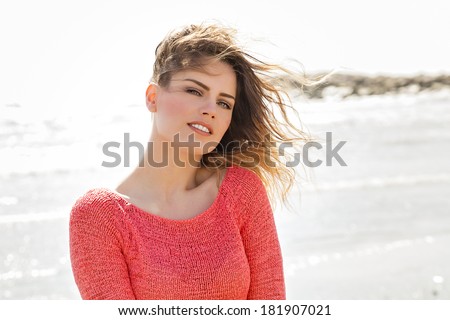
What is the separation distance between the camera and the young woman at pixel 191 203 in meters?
2.83

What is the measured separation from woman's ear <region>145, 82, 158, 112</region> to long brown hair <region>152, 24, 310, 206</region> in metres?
0.03

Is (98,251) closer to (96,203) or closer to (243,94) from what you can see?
(96,203)

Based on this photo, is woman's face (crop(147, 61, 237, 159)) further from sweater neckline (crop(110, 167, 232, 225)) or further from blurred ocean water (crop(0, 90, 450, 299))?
blurred ocean water (crop(0, 90, 450, 299))

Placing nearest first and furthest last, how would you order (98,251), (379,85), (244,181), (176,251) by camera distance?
(98,251)
(176,251)
(244,181)
(379,85)

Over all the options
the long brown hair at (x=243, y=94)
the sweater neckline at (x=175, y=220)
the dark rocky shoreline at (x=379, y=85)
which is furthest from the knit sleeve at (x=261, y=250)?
the dark rocky shoreline at (x=379, y=85)

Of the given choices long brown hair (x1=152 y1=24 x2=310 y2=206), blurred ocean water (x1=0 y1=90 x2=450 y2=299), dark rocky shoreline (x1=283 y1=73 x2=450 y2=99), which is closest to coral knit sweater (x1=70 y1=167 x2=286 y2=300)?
long brown hair (x1=152 y1=24 x2=310 y2=206)

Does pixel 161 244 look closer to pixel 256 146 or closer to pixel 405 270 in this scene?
pixel 256 146

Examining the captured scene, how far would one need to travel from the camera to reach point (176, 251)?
292 centimetres

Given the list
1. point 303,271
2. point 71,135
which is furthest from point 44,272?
point 71,135

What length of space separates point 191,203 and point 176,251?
24 centimetres

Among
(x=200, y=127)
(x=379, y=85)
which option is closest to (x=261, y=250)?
(x=200, y=127)

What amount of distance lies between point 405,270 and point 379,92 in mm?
25795

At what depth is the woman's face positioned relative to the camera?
9.83 feet

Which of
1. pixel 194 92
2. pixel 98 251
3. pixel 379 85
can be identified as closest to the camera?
pixel 98 251
